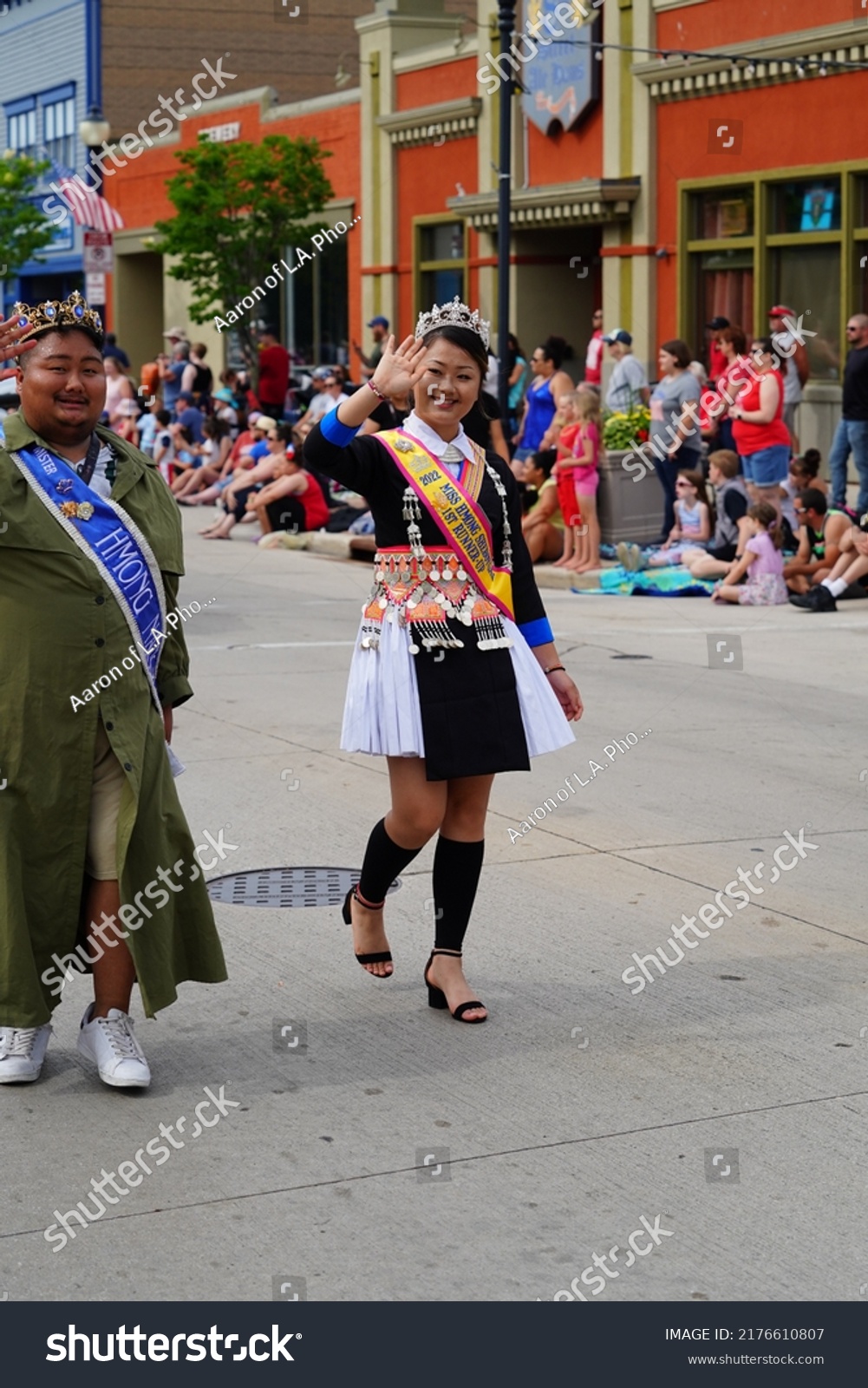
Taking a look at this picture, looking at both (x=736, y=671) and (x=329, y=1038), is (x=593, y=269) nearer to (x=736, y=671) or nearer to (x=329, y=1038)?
(x=736, y=671)

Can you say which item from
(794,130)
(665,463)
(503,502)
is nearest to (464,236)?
(794,130)

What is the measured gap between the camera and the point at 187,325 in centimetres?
3888

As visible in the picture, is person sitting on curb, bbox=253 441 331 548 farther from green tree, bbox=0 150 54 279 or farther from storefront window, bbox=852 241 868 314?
green tree, bbox=0 150 54 279

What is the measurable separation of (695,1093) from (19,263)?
1526 inches

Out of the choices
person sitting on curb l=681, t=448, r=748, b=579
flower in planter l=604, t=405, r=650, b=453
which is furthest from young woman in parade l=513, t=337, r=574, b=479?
person sitting on curb l=681, t=448, r=748, b=579

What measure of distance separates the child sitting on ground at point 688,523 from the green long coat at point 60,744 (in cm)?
1223

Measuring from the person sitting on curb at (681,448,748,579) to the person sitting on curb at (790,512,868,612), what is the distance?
1.11 m

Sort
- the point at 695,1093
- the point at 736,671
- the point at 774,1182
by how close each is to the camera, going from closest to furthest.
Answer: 1. the point at 774,1182
2. the point at 695,1093
3. the point at 736,671

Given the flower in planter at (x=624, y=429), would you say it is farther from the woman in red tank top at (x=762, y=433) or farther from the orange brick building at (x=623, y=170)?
the orange brick building at (x=623, y=170)

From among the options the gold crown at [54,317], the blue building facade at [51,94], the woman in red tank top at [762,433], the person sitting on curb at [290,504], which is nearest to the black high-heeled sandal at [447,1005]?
the gold crown at [54,317]

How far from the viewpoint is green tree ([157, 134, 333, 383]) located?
30266 millimetres

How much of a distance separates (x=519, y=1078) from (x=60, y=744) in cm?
146

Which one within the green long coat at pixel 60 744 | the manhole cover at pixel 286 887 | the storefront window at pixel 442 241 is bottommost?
the manhole cover at pixel 286 887

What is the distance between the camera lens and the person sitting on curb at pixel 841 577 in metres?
14.8
